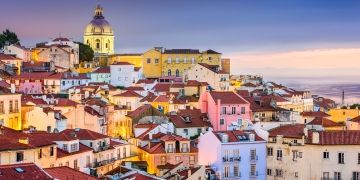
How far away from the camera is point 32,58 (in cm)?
10294

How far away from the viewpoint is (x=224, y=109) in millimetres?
63469

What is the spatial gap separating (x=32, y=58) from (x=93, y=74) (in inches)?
487

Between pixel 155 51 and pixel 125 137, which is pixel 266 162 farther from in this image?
pixel 155 51

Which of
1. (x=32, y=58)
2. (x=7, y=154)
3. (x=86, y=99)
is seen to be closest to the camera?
(x=7, y=154)

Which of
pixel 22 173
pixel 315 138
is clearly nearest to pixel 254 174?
pixel 315 138

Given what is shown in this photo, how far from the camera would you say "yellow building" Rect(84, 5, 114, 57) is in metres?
134

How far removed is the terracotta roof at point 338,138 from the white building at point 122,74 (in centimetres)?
5029

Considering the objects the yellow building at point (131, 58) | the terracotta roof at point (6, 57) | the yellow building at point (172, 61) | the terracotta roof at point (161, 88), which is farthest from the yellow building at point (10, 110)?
the yellow building at point (131, 58)

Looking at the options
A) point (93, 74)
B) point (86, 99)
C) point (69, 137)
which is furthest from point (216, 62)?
point (69, 137)

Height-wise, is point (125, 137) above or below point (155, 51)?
below

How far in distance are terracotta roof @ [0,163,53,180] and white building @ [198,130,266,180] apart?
22075 mm

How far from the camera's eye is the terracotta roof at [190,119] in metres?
61.4

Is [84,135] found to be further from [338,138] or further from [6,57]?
[6,57]

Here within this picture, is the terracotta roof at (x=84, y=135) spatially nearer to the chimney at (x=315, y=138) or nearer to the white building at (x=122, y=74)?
the chimney at (x=315, y=138)
